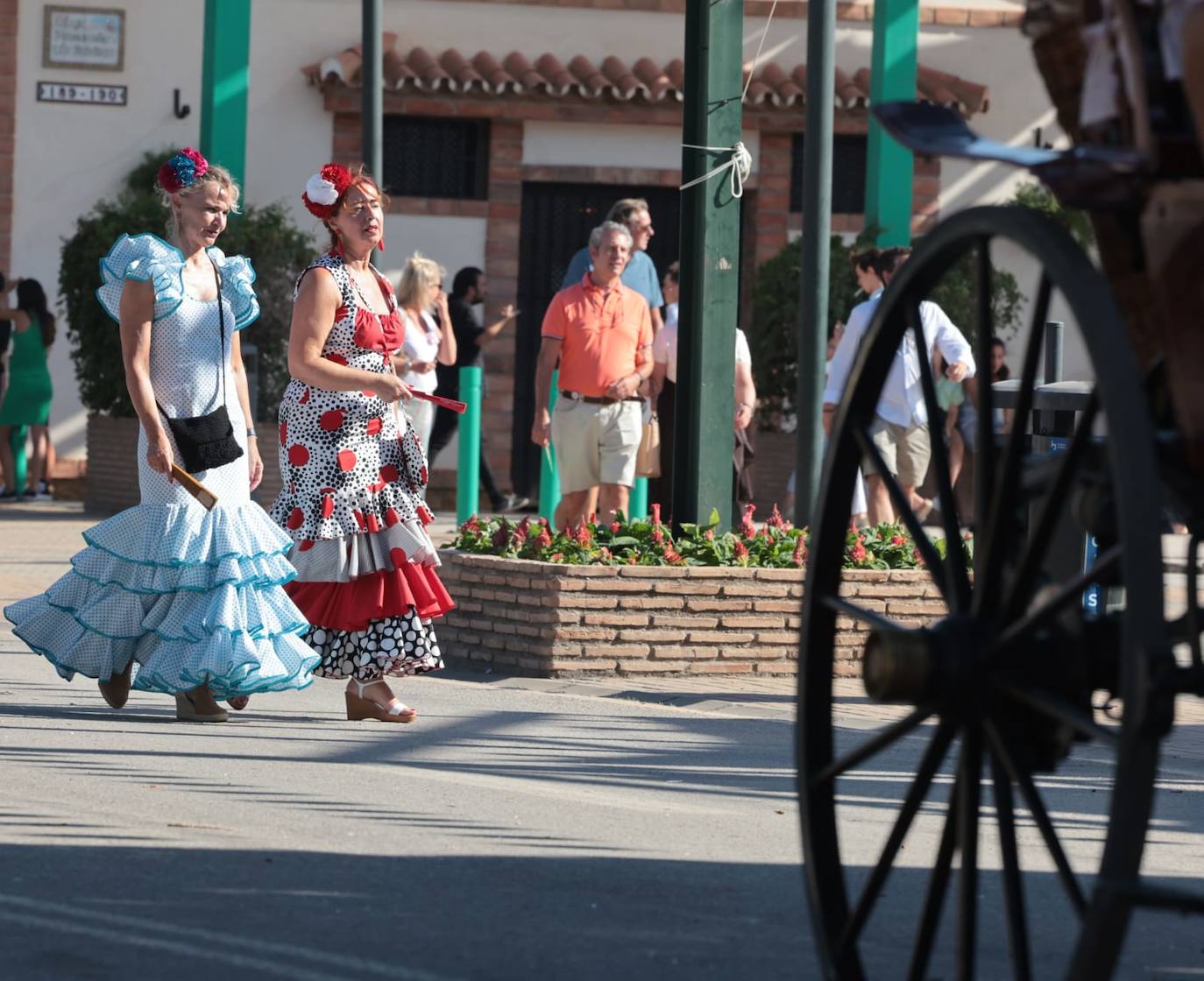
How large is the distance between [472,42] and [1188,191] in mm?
17516

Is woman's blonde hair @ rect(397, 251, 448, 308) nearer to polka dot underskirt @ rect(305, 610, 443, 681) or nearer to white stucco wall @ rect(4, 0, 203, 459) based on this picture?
white stucco wall @ rect(4, 0, 203, 459)

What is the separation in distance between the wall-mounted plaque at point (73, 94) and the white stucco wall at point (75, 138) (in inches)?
1.6

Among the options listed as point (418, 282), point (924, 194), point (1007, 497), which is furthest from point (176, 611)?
point (924, 194)

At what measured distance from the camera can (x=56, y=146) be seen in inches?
781

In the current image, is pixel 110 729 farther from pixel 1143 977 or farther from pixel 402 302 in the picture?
pixel 402 302

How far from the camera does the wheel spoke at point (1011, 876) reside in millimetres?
3250

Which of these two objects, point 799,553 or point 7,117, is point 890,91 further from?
point 799,553

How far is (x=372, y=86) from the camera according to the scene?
1423cm

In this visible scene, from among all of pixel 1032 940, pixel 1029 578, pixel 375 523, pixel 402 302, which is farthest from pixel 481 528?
pixel 1029 578

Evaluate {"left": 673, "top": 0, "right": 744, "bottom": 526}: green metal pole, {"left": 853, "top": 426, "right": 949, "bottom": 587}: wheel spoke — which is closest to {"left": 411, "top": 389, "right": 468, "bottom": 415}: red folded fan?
{"left": 673, "top": 0, "right": 744, "bottom": 526}: green metal pole

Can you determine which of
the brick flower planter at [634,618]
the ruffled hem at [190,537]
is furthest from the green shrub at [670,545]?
the ruffled hem at [190,537]

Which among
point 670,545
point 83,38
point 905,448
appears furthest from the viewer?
point 83,38

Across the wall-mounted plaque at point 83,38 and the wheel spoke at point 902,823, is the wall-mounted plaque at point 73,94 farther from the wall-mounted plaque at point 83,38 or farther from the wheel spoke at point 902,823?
the wheel spoke at point 902,823

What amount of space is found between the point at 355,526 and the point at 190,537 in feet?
1.75
